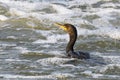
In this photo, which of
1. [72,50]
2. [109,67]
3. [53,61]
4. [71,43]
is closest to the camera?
[109,67]

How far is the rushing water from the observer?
29.9 ft

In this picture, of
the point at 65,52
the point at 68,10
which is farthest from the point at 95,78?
the point at 68,10

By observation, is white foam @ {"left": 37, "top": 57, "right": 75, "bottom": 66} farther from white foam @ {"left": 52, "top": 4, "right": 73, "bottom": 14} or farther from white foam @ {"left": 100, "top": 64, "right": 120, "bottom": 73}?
white foam @ {"left": 52, "top": 4, "right": 73, "bottom": 14}

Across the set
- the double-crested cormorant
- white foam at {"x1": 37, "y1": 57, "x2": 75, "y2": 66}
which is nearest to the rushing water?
white foam at {"x1": 37, "y1": 57, "x2": 75, "y2": 66}

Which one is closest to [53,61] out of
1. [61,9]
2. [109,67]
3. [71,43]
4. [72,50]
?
[72,50]

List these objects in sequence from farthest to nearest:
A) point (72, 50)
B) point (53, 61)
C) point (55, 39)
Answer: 1. point (55, 39)
2. point (72, 50)
3. point (53, 61)

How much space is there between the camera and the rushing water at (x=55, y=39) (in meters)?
9.12

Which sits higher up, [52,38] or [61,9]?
[52,38]

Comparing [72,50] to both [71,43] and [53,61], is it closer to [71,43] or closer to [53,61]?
[71,43]

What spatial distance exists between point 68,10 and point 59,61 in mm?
6311

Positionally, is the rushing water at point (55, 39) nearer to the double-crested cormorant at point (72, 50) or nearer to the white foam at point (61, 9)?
the white foam at point (61, 9)

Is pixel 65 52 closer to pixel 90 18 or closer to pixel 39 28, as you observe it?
pixel 39 28

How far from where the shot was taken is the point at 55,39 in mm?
12094

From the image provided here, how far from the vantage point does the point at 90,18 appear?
572 inches
